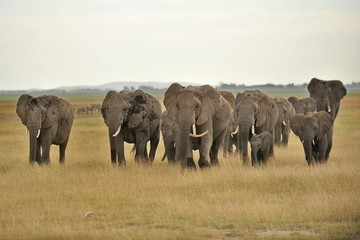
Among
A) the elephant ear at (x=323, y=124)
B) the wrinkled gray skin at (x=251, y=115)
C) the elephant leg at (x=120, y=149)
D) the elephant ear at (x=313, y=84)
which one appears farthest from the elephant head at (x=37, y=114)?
the elephant ear at (x=313, y=84)

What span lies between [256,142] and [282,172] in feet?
6.91

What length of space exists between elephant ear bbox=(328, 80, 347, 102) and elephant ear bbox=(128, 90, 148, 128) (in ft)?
39.0

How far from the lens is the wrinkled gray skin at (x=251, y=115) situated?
68.0ft

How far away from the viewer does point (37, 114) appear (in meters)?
20.6

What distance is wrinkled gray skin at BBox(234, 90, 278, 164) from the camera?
2073cm

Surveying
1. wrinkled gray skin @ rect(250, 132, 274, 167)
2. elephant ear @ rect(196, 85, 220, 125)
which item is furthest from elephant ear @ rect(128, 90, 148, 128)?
wrinkled gray skin @ rect(250, 132, 274, 167)

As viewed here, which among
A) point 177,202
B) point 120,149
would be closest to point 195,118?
point 120,149

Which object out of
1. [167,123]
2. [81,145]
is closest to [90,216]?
[167,123]

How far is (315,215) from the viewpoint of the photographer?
43.2 feet

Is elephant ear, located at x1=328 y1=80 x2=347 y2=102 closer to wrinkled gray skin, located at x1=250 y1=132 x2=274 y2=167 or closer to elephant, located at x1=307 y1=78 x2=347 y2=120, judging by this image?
elephant, located at x1=307 y1=78 x2=347 y2=120

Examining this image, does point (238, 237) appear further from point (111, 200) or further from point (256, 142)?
point (256, 142)

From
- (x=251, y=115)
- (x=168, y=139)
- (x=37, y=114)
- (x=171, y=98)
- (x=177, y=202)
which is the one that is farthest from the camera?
(x=168, y=139)

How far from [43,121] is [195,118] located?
502 centimetres

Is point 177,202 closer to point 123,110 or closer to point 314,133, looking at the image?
point 123,110
